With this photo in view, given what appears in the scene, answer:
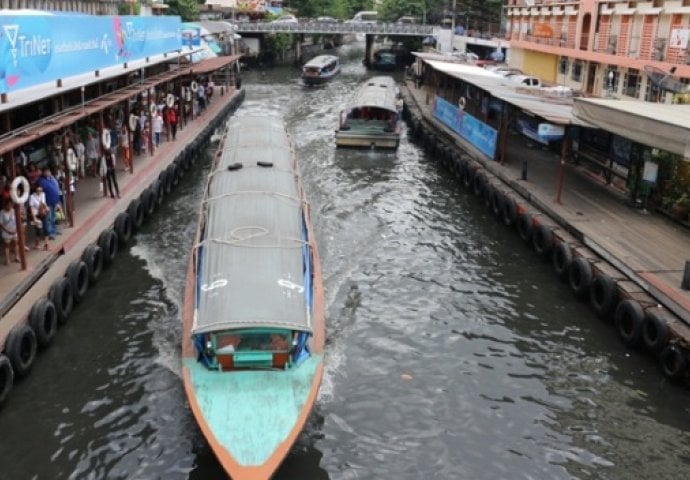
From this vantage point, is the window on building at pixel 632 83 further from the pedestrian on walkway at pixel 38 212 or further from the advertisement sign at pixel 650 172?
the pedestrian on walkway at pixel 38 212

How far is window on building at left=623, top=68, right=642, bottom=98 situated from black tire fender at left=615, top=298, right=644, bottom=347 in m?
24.6

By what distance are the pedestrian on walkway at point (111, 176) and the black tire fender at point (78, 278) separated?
5.06m

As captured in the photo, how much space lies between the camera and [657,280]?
1524 centimetres

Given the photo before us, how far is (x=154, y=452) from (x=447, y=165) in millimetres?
22478

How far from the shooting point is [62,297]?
14656 mm

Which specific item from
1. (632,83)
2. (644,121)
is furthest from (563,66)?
(644,121)

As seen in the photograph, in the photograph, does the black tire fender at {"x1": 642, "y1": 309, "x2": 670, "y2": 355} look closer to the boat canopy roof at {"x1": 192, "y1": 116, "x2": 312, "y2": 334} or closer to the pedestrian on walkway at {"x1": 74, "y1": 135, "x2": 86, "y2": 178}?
the boat canopy roof at {"x1": 192, "y1": 116, "x2": 312, "y2": 334}

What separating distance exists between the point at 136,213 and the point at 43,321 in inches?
302

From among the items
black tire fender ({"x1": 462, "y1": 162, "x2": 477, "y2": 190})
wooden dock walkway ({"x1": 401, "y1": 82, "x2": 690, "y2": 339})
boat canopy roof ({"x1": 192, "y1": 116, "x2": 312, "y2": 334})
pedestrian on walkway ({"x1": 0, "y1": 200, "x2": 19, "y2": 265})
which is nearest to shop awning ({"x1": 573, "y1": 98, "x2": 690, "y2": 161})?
wooden dock walkway ({"x1": 401, "y1": 82, "x2": 690, "y2": 339})

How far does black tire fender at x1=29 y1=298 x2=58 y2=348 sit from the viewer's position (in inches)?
522

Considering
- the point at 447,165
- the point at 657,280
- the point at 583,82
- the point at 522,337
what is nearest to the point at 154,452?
the point at 522,337

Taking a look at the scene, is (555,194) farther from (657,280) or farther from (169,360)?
(169,360)

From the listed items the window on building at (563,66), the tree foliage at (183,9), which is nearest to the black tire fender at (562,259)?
the window on building at (563,66)

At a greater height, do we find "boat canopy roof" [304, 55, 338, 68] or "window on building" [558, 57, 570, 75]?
"window on building" [558, 57, 570, 75]
